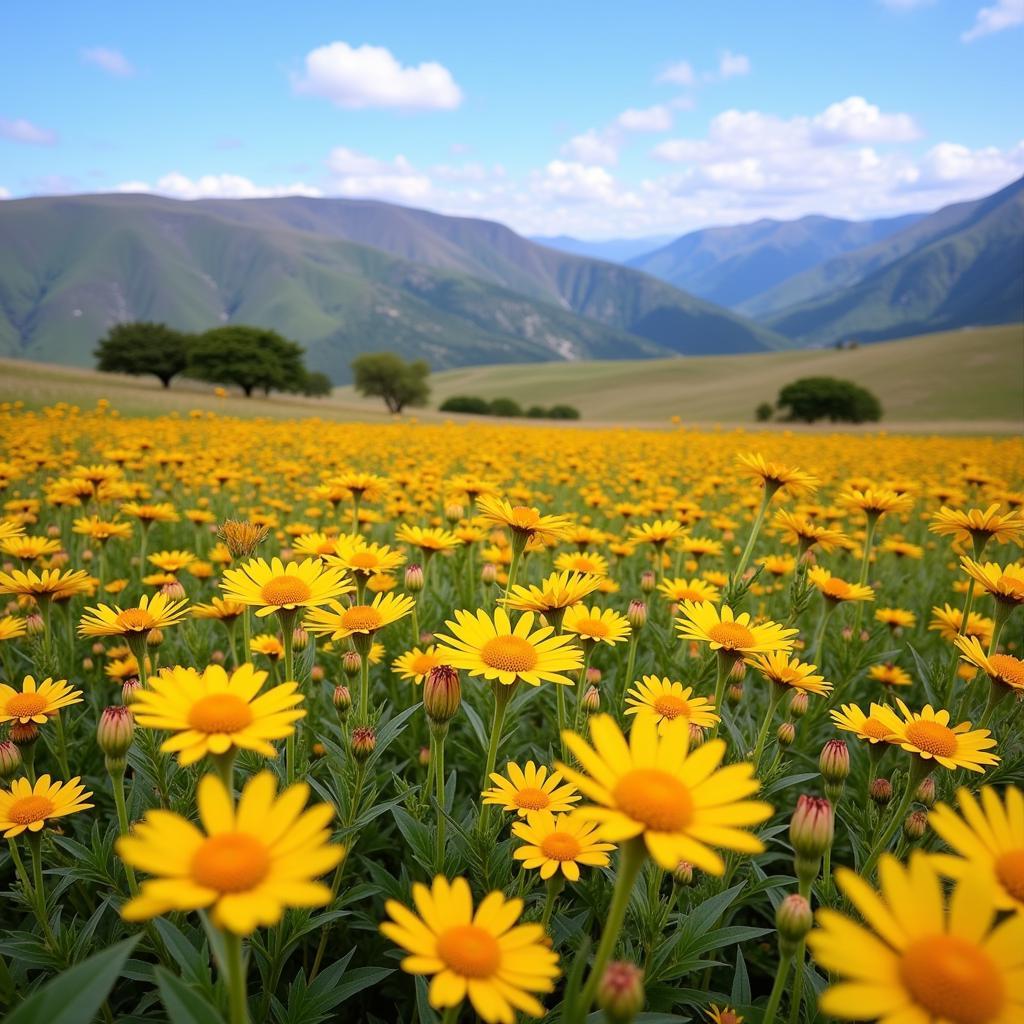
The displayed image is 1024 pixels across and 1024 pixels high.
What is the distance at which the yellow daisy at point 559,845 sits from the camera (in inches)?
54.9

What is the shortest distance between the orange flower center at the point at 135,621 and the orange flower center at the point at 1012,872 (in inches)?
84.0

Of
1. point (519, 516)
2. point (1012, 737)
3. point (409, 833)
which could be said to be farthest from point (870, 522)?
point (409, 833)

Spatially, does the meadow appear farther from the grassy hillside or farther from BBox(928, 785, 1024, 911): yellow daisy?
the grassy hillside

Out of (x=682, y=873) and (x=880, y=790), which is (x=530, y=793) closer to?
(x=682, y=873)

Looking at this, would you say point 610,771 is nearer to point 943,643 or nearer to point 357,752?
point 357,752

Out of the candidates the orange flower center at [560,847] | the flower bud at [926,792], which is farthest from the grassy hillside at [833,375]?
the orange flower center at [560,847]

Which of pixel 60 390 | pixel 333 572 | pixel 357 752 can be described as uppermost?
pixel 60 390

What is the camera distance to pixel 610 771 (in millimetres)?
1091

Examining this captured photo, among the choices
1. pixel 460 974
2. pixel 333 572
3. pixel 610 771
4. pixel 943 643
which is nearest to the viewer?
pixel 460 974

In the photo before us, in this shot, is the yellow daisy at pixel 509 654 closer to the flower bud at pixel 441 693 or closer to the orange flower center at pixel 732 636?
the flower bud at pixel 441 693

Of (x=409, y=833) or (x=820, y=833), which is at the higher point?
(x=820, y=833)

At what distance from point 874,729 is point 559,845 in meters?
1.05

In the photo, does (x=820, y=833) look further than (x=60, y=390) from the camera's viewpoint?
No

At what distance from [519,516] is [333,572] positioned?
77 centimetres
